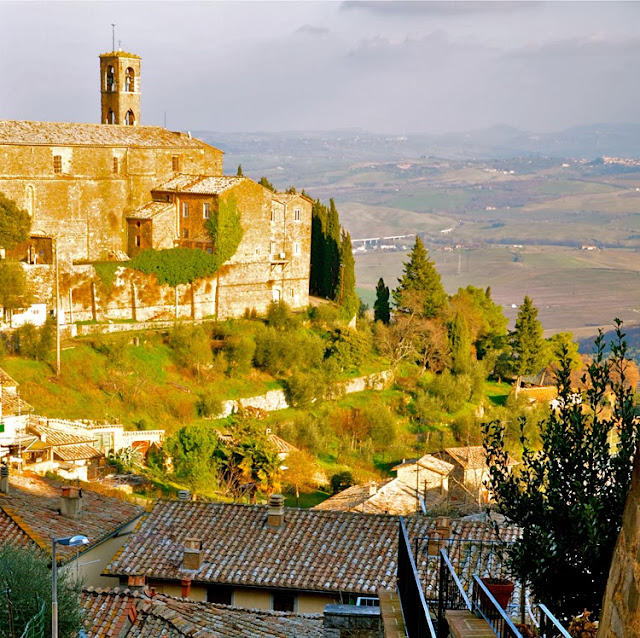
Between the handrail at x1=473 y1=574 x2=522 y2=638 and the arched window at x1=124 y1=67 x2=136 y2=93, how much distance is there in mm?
43126

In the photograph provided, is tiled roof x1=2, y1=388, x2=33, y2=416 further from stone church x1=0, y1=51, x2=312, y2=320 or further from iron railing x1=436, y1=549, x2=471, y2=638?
iron railing x1=436, y1=549, x2=471, y2=638

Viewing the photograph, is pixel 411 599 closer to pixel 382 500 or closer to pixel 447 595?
pixel 447 595

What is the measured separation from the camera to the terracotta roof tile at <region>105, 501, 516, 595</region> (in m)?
15.6

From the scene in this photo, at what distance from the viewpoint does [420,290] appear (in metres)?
47.7

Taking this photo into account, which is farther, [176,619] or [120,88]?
[120,88]

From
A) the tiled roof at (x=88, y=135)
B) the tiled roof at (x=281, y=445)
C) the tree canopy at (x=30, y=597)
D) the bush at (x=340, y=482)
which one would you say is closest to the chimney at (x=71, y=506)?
the tree canopy at (x=30, y=597)

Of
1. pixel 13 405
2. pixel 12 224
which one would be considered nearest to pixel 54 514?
pixel 13 405

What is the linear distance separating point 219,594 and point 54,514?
3.86 metres

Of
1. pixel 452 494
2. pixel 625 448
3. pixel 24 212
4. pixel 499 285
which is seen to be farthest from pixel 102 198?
pixel 499 285

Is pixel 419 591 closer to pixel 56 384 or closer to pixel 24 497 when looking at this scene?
pixel 24 497

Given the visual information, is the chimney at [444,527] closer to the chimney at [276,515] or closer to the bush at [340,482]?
the chimney at [276,515]

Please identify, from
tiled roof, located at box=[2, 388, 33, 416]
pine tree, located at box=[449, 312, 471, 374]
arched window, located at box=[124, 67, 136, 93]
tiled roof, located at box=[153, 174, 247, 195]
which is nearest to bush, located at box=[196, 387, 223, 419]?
tiled roof, located at box=[2, 388, 33, 416]

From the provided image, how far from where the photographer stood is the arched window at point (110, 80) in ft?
156

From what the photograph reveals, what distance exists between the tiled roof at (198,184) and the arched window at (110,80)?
6.20 metres
